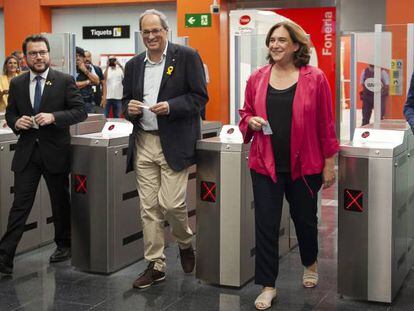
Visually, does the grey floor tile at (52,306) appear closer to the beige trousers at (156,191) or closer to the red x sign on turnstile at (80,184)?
the beige trousers at (156,191)

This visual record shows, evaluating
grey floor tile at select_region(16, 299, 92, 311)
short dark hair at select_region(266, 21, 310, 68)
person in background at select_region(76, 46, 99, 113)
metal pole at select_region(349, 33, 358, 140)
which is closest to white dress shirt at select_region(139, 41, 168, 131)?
short dark hair at select_region(266, 21, 310, 68)

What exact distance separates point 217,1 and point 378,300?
8879mm

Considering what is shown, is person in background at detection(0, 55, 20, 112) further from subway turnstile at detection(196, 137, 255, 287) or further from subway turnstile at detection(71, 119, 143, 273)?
subway turnstile at detection(196, 137, 255, 287)

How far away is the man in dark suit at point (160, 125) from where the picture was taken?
14.1 feet

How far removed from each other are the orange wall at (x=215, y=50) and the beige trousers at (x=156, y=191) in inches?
309

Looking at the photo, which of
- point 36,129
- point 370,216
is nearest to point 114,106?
point 36,129

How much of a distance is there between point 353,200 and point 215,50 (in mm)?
8627

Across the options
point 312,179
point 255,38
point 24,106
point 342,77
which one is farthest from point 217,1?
point 312,179

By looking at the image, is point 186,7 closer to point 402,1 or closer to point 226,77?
point 226,77

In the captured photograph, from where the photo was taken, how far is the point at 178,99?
4270 mm

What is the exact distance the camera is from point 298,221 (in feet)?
13.5

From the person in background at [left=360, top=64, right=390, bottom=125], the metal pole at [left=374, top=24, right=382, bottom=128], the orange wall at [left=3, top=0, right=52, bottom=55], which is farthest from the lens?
the orange wall at [left=3, top=0, right=52, bottom=55]

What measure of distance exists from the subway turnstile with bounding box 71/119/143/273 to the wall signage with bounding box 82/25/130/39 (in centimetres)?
948

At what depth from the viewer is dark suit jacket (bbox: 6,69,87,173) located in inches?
185
